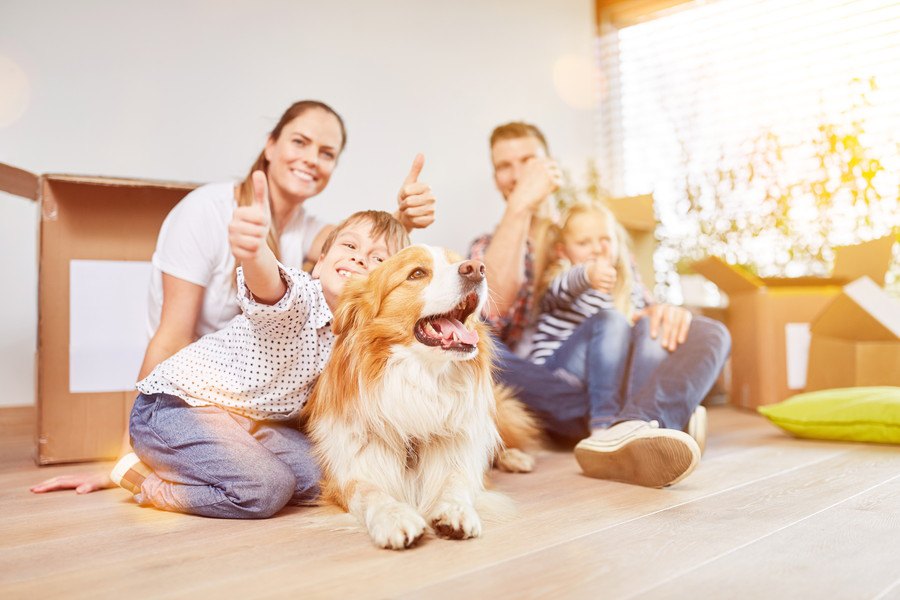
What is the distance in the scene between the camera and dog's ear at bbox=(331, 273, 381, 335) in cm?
147

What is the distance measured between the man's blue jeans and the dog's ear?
2.25 feet

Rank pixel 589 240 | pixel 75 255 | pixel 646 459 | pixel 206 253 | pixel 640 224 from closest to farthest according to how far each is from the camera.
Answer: pixel 646 459 < pixel 206 253 < pixel 75 255 < pixel 589 240 < pixel 640 224

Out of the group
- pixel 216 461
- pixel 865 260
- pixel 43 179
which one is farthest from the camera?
pixel 865 260

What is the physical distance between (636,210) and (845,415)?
1.39 m

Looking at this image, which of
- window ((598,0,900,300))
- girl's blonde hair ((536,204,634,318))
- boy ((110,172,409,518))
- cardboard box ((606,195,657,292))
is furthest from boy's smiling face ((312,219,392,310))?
window ((598,0,900,300))

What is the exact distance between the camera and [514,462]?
2.04 m

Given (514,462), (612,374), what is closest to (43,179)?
(514,462)

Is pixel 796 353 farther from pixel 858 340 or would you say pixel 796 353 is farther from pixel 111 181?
pixel 111 181

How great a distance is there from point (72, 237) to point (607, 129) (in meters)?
3.46

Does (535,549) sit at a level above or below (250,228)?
below

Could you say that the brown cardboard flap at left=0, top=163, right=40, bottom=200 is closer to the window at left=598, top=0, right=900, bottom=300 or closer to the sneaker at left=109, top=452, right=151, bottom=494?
the sneaker at left=109, top=452, right=151, bottom=494

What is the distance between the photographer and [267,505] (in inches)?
59.1

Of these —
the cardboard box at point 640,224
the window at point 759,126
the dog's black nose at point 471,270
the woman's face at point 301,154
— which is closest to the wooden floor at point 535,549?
the dog's black nose at point 471,270

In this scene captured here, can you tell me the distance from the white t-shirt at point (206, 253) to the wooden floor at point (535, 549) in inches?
20.9
